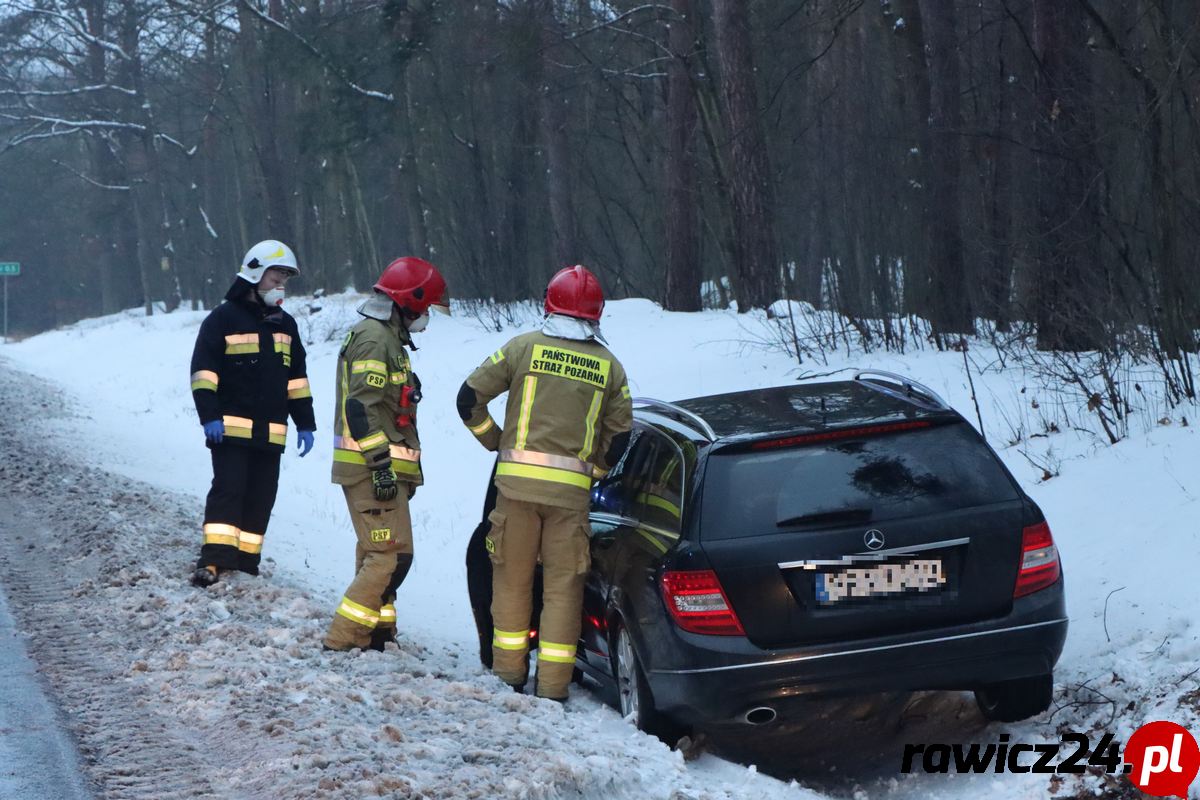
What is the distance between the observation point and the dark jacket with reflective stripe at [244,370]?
7.97 meters

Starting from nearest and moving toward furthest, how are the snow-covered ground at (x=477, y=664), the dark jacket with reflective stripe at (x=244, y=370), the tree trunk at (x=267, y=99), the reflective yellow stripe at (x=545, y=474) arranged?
the snow-covered ground at (x=477, y=664) < the reflective yellow stripe at (x=545, y=474) < the dark jacket with reflective stripe at (x=244, y=370) < the tree trunk at (x=267, y=99)

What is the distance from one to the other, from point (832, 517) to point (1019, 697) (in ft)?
4.16

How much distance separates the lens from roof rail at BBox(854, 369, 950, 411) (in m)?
6.18

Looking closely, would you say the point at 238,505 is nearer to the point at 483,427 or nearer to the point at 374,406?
the point at 374,406

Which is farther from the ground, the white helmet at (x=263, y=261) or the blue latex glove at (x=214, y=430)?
the white helmet at (x=263, y=261)

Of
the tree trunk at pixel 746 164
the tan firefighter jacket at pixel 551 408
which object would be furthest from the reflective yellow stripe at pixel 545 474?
the tree trunk at pixel 746 164

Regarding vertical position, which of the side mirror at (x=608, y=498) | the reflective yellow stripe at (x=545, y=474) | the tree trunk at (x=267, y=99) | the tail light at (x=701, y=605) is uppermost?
the tree trunk at (x=267, y=99)

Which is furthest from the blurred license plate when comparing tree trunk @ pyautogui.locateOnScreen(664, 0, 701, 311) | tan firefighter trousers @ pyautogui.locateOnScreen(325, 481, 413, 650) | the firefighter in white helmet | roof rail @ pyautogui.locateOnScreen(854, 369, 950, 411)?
tree trunk @ pyautogui.locateOnScreen(664, 0, 701, 311)

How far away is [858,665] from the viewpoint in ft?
17.6

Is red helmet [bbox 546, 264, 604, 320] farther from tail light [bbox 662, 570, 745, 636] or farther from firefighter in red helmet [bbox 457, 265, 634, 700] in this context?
tail light [bbox 662, 570, 745, 636]

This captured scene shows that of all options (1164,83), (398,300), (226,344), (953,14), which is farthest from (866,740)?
(953,14)

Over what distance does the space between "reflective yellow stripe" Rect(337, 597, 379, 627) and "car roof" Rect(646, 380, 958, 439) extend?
1895 mm

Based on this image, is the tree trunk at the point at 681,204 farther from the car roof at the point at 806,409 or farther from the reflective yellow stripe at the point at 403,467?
the car roof at the point at 806,409

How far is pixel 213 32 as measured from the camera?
35188 mm
